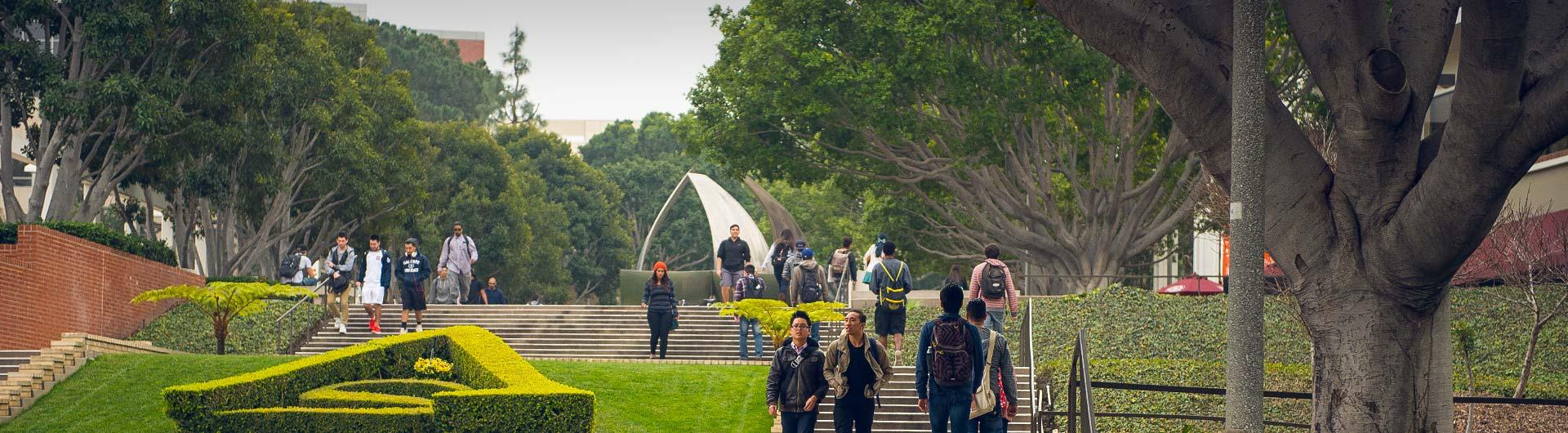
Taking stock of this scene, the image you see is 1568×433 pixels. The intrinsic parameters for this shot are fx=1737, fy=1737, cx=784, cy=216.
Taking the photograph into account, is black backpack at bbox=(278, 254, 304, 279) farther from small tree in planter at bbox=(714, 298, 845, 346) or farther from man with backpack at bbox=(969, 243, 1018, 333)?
man with backpack at bbox=(969, 243, 1018, 333)

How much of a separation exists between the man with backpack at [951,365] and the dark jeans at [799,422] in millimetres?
965

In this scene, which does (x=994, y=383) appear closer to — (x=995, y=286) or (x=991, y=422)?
(x=991, y=422)

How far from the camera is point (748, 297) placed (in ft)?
81.1

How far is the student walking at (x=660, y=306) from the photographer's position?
73.8 feet

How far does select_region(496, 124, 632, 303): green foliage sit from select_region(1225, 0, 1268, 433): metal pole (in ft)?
198

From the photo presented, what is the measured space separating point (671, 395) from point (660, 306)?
12.3 ft

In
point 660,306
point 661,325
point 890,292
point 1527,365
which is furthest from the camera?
point 661,325

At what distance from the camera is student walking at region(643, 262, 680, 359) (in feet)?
73.8

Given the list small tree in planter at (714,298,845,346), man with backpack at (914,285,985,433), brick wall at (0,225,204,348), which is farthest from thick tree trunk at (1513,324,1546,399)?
brick wall at (0,225,204,348)

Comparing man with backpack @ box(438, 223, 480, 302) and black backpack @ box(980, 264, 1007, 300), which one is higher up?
man with backpack @ box(438, 223, 480, 302)

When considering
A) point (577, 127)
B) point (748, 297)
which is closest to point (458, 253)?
point (748, 297)

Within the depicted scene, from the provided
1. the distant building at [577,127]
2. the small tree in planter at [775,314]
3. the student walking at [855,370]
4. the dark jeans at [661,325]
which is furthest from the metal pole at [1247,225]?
the distant building at [577,127]

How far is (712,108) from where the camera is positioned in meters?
37.5

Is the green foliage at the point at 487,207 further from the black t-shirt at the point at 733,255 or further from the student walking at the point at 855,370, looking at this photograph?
the student walking at the point at 855,370
